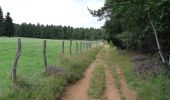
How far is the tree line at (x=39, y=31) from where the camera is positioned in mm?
96000

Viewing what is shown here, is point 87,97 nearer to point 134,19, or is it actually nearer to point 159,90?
point 159,90

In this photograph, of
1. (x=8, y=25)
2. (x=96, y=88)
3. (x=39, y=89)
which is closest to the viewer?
(x=39, y=89)

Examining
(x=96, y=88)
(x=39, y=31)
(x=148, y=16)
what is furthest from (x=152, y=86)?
(x=39, y=31)

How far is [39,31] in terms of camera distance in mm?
125375

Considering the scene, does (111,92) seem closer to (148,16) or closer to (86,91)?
(86,91)

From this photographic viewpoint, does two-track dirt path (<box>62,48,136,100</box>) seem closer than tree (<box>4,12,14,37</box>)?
Yes

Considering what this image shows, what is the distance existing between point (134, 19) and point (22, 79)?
9.27 m

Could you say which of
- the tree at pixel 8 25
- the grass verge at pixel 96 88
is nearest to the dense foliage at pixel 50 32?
the tree at pixel 8 25

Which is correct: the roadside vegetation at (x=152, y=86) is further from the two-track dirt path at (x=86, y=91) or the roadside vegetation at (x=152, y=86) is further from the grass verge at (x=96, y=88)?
the grass verge at (x=96, y=88)

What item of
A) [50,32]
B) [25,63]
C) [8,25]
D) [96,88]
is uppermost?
[8,25]

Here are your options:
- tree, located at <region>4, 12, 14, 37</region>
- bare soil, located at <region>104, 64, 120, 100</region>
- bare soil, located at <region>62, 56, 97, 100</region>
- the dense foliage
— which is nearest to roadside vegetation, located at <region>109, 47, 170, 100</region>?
bare soil, located at <region>104, 64, 120, 100</region>

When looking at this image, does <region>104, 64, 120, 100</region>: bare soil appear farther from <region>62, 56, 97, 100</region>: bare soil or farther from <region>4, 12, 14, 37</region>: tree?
<region>4, 12, 14, 37</region>: tree

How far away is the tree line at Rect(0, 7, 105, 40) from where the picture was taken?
96.0 meters

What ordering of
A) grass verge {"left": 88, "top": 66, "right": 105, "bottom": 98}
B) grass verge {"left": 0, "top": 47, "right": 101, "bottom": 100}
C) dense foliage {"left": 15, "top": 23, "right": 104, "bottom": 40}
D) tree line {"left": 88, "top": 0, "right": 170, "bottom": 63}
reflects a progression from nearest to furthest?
1. grass verge {"left": 0, "top": 47, "right": 101, "bottom": 100}
2. grass verge {"left": 88, "top": 66, "right": 105, "bottom": 98}
3. tree line {"left": 88, "top": 0, "right": 170, "bottom": 63}
4. dense foliage {"left": 15, "top": 23, "right": 104, "bottom": 40}
